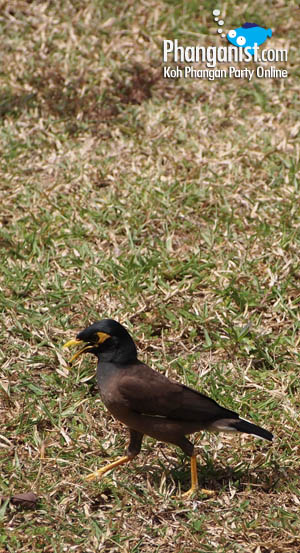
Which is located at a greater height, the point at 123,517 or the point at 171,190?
the point at 171,190

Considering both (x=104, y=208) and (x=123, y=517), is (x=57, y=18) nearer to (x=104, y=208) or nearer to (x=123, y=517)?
(x=104, y=208)

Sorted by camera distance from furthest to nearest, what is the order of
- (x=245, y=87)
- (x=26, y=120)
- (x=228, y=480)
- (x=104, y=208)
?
(x=245, y=87), (x=26, y=120), (x=104, y=208), (x=228, y=480)

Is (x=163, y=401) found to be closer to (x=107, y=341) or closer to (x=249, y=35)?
(x=107, y=341)

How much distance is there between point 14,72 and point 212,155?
8.29 ft

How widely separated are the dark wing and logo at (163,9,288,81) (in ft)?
16.7

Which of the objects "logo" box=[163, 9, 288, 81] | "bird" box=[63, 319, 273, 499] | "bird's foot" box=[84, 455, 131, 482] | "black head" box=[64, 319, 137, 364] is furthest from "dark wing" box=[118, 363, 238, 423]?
"logo" box=[163, 9, 288, 81]

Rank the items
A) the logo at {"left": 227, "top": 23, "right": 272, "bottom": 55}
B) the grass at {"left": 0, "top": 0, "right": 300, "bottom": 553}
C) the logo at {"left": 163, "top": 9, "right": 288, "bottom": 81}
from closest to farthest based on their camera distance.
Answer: the grass at {"left": 0, "top": 0, "right": 300, "bottom": 553} → the logo at {"left": 163, "top": 9, "right": 288, "bottom": 81} → the logo at {"left": 227, "top": 23, "right": 272, "bottom": 55}

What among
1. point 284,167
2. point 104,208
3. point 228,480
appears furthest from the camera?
point 284,167

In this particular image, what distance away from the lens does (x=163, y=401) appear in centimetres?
482

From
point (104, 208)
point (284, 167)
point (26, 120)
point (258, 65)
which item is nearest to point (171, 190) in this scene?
point (104, 208)

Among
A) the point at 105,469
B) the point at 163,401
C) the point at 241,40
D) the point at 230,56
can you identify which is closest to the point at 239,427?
the point at 163,401

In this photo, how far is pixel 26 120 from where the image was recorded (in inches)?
335

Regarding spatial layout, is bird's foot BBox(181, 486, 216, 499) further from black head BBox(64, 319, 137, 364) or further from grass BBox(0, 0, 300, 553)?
black head BBox(64, 319, 137, 364)

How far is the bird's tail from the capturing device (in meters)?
4.74
